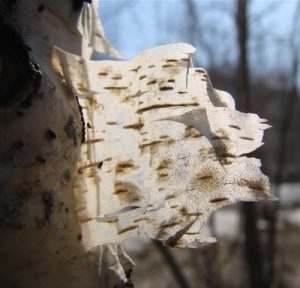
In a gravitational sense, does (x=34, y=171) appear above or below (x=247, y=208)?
above

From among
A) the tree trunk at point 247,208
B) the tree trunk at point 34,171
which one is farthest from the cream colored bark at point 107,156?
the tree trunk at point 247,208

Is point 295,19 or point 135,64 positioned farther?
point 295,19

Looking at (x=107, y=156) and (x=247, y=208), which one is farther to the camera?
(x=247, y=208)

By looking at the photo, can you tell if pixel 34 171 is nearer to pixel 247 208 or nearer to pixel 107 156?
pixel 107 156

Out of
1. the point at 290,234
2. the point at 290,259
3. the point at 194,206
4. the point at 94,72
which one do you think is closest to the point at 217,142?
the point at 194,206

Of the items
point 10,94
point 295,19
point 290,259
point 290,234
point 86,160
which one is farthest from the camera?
point 290,234

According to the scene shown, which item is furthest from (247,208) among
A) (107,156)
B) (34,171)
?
(34,171)

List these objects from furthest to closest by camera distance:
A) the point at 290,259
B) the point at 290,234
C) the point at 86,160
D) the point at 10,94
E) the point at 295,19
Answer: the point at 290,234 → the point at 290,259 → the point at 295,19 → the point at 86,160 → the point at 10,94

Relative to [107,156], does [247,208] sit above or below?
below

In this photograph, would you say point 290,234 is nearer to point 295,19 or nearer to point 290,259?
point 290,259

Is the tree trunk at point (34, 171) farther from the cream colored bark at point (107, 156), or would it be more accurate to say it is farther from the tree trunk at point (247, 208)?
the tree trunk at point (247, 208)

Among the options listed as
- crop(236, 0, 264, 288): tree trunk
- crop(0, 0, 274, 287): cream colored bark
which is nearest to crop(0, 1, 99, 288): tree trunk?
crop(0, 0, 274, 287): cream colored bark
